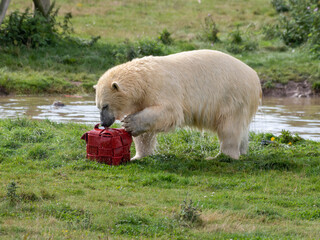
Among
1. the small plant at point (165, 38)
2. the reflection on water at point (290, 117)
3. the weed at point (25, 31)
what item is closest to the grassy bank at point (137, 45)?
the small plant at point (165, 38)

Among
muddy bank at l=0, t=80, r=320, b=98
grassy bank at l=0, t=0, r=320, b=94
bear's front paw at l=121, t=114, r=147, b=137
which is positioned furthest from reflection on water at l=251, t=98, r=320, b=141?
bear's front paw at l=121, t=114, r=147, b=137

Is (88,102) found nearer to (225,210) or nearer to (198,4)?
(225,210)

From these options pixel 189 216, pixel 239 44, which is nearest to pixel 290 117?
pixel 239 44

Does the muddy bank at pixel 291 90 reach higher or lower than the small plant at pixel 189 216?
lower

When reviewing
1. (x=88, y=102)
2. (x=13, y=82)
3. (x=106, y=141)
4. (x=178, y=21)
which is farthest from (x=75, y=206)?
(x=178, y=21)

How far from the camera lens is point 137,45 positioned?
1895 cm

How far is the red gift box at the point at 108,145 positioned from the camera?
7777 mm

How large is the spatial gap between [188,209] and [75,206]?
129 centimetres

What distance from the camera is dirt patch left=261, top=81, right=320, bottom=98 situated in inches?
668

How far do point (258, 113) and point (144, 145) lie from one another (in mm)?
5859

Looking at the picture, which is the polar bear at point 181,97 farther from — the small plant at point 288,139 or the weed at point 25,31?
the weed at point 25,31

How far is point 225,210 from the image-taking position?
5879mm

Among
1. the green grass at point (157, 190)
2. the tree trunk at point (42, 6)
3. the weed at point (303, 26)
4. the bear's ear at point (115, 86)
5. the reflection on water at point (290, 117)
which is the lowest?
the reflection on water at point (290, 117)

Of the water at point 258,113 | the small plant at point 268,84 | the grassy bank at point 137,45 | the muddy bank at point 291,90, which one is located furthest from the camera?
the small plant at point 268,84
